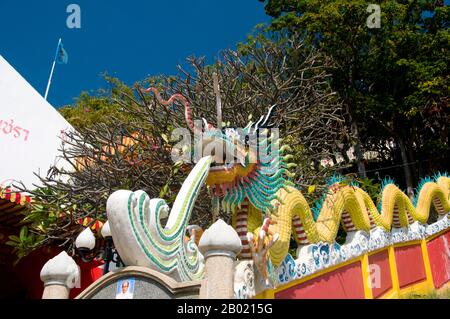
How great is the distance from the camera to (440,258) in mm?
10484

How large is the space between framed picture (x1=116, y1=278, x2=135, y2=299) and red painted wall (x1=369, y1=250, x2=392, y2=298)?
4447 millimetres

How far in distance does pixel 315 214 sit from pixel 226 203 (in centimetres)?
184

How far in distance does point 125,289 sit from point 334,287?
327 cm

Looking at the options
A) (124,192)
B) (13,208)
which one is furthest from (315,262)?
(13,208)

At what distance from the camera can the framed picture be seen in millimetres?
4465

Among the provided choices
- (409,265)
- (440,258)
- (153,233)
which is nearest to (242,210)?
(153,233)

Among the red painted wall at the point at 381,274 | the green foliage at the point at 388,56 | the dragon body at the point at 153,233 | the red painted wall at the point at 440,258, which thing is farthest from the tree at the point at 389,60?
the dragon body at the point at 153,233

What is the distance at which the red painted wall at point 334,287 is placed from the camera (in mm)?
6006

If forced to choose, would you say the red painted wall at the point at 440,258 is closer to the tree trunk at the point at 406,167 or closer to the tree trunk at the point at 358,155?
the tree trunk at the point at 358,155

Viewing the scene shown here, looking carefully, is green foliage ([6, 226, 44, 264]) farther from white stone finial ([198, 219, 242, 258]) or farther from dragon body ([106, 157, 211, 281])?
white stone finial ([198, 219, 242, 258])

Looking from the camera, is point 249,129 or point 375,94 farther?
point 375,94

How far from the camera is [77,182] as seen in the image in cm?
1052

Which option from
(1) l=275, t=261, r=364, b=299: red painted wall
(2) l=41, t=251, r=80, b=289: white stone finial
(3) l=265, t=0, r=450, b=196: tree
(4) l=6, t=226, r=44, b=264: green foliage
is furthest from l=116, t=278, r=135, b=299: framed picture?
(3) l=265, t=0, r=450, b=196: tree
